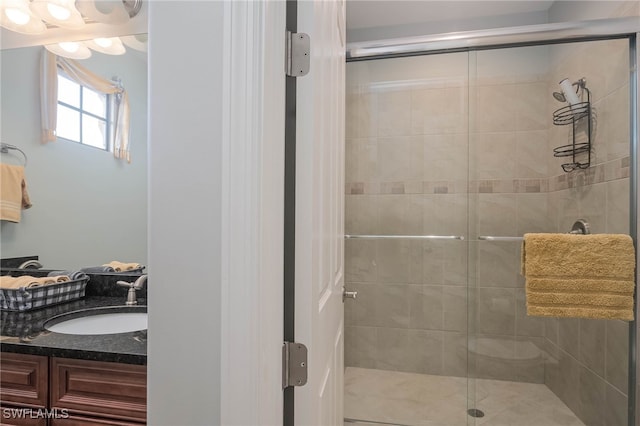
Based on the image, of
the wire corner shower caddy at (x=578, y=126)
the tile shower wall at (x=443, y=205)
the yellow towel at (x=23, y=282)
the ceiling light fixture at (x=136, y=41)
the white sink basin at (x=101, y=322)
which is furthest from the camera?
the tile shower wall at (x=443, y=205)

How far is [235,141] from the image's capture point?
0.60 m

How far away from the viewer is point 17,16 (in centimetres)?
163

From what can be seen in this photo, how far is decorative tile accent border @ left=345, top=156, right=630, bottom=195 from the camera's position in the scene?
169cm

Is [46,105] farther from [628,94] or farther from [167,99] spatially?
[628,94]

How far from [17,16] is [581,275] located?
2778mm

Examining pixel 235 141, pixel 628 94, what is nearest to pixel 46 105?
pixel 235 141

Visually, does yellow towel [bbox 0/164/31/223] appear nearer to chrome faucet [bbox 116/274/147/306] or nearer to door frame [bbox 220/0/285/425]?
chrome faucet [bbox 116/274/147/306]

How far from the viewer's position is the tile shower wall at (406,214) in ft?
7.40

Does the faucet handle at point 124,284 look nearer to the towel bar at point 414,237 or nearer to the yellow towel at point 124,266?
the yellow towel at point 124,266

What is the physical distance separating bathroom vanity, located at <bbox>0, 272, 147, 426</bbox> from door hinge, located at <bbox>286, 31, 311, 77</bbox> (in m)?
0.83

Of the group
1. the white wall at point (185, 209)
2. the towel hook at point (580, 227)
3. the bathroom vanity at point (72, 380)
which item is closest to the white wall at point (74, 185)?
the bathroom vanity at point (72, 380)

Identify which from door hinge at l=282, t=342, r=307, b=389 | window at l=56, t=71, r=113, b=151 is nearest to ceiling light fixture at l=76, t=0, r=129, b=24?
window at l=56, t=71, r=113, b=151

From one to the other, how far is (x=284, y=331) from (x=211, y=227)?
0.27 metres

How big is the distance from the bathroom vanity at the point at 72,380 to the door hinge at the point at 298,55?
2.72 ft
